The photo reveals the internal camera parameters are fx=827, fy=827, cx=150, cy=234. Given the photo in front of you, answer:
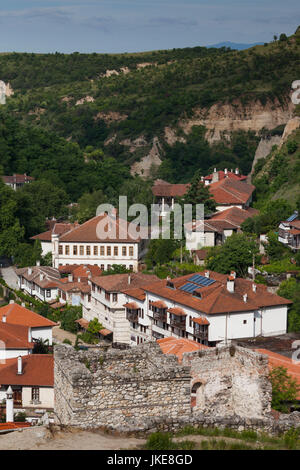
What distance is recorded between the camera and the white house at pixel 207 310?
39188 mm

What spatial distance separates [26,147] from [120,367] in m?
89.5

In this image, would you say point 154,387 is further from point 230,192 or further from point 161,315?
point 230,192

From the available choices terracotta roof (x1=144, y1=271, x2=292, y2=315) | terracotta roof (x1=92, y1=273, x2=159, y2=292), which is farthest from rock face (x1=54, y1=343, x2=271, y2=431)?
terracotta roof (x1=92, y1=273, x2=159, y2=292)

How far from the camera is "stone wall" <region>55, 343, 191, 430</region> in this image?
1384 centimetres

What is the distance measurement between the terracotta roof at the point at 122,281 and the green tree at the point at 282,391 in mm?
28424

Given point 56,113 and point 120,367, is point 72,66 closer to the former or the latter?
point 56,113

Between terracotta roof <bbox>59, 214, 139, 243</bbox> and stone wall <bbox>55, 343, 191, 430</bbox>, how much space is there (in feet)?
147

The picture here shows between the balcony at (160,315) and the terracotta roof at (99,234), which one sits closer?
the balcony at (160,315)

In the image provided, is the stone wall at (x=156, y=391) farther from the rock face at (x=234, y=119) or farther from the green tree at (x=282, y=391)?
the rock face at (x=234, y=119)

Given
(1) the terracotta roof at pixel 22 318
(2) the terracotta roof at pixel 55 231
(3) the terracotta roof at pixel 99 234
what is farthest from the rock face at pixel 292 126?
(1) the terracotta roof at pixel 22 318

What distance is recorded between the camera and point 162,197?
81062 mm

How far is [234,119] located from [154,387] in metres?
131

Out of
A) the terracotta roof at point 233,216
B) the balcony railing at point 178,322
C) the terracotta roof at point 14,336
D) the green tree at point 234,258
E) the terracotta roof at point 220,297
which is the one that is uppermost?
the terracotta roof at point 233,216
